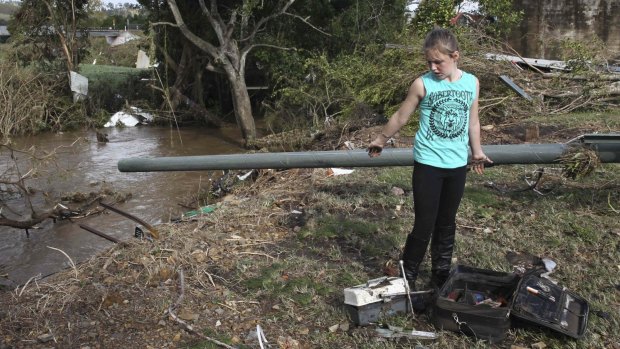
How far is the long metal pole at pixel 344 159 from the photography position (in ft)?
14.4

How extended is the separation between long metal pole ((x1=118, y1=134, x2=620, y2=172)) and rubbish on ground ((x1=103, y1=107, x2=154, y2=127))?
13748mm

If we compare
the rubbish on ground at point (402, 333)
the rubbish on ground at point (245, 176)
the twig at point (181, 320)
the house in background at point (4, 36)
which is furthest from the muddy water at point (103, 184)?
the house in background at point (4, 36)

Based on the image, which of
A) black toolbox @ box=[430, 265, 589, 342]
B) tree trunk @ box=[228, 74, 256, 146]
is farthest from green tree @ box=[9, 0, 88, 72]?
black toolbox @ box=[430, 265, 589, 342]

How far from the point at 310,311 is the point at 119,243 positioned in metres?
2.00

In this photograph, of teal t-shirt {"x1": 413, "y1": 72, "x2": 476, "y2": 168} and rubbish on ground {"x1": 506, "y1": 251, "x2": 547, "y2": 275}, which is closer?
teal t-shirt {"x1": 413, "y1": 72, "x2": 476, "y2": 168}

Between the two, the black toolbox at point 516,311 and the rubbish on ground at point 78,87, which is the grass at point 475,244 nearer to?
the black toolbox at point 516,311

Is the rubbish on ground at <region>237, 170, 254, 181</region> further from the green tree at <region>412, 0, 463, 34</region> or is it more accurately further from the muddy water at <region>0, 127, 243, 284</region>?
the green tree at <region>412, 0, 463, 34</region>

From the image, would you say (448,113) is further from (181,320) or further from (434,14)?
(434,14)

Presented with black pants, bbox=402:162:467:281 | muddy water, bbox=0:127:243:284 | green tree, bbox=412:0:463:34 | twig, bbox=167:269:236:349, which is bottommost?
muddy water, bbox=0:127:243:284

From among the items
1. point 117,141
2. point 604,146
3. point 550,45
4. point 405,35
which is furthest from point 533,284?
point 550,45

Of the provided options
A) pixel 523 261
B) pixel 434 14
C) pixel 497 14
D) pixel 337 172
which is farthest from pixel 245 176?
pixel 497 14

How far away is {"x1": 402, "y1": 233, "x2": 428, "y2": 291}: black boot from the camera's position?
11.2 feet

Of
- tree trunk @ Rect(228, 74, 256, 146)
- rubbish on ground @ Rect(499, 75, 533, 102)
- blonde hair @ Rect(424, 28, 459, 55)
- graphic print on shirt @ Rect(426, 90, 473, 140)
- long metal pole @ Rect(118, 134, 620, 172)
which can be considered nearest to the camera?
blonde hair @ Rect(424, 28, 459, 55)

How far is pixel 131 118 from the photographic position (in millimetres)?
17828
